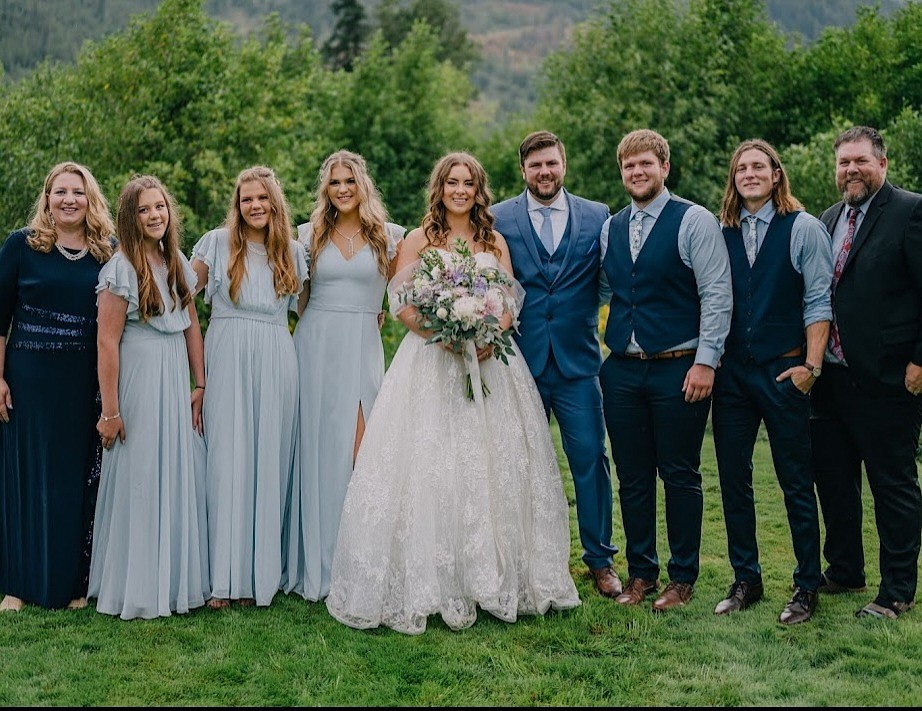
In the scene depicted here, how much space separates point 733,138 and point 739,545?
1879cm

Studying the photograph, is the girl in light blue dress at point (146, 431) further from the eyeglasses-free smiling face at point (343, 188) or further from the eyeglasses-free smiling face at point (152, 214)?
the eyeglasses-free smiling face at point (343, 188)

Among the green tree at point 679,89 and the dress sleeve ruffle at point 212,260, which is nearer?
the dress sleeve ruffle at point 212,260

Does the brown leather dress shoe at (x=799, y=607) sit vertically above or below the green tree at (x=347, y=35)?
below

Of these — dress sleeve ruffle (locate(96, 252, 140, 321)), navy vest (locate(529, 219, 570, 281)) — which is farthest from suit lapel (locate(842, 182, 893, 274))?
dress sleeve ruffle (locate(96, 252, 140, 321))

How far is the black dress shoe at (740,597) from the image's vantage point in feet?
17.5

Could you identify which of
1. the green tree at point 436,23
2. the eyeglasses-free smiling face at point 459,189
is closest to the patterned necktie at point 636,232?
the eyeglasses-free smiling face at point 459,189

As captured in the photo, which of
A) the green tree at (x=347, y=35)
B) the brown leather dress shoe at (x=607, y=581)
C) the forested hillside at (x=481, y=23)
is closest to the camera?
the brown leather dress shoe at (x=607, y=581)

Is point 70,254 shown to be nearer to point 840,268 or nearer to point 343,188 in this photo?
point 343,188

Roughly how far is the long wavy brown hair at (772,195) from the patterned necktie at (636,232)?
0.45 m

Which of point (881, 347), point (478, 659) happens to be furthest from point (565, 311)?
point (478, 659)

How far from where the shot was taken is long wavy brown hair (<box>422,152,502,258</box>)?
5551 mm

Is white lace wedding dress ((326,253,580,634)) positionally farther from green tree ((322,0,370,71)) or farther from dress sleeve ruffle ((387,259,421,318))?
green tree ((322,0,370,71))

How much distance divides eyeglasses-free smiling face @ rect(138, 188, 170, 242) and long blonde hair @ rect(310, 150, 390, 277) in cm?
89

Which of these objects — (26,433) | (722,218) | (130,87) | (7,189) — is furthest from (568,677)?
(130,87)
